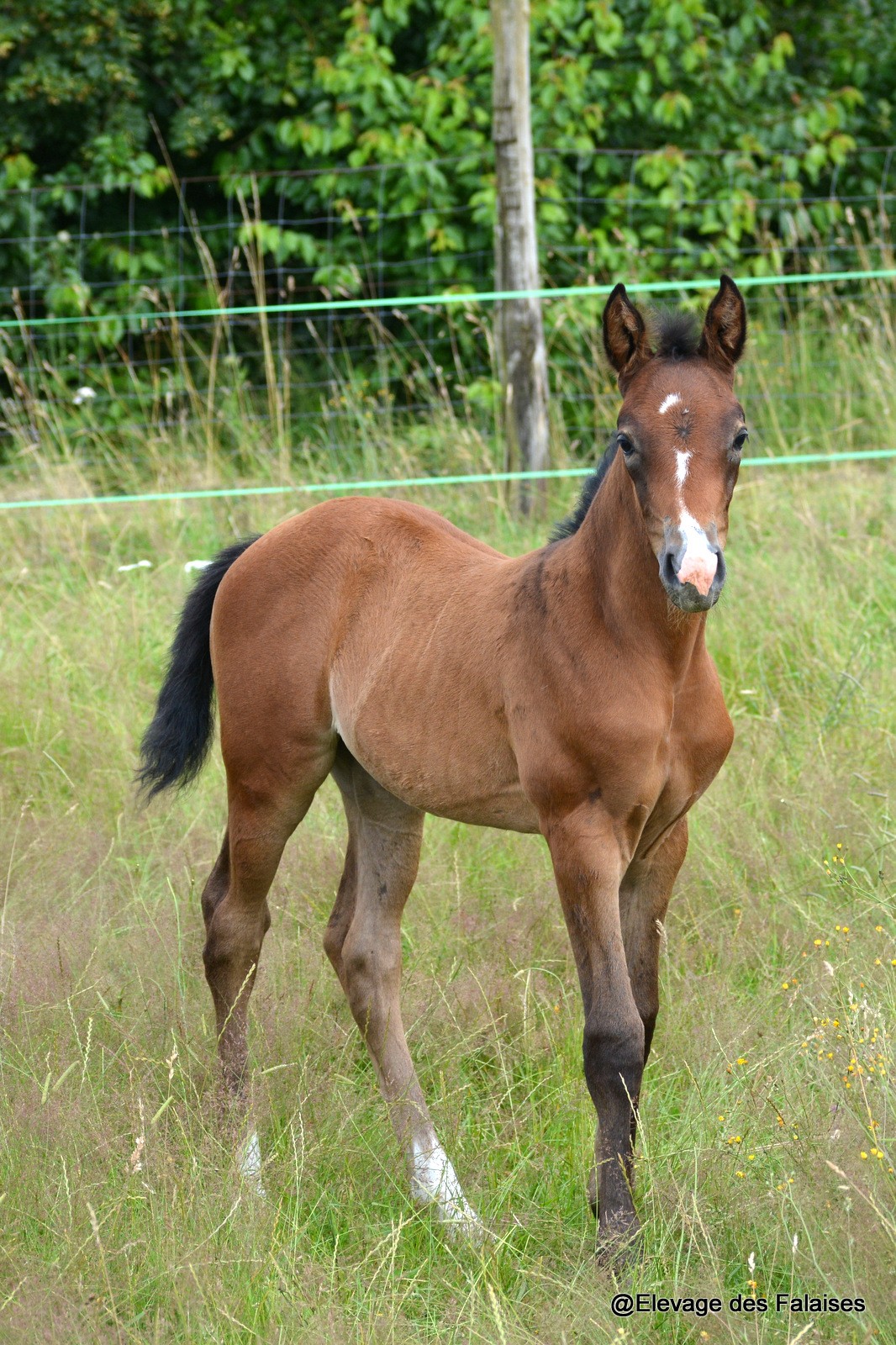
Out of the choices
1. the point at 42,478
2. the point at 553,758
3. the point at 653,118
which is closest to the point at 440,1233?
the point at 553,758

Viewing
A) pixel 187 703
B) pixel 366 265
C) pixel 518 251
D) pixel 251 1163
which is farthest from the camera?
pixel 366 265

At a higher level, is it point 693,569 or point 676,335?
point 676,335

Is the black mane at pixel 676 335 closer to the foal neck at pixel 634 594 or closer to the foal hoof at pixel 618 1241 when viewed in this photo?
the foal neck at pixel 634 594

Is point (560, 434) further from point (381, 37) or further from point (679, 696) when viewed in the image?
point (679, 696)

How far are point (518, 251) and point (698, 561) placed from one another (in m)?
4.62

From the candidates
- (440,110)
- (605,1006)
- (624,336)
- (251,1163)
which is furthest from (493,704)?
(440,110)

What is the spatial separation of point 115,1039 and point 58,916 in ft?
1.88

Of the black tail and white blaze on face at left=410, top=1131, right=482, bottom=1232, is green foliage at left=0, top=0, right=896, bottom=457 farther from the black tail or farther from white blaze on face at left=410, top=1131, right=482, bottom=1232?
white blaze on face at left=410, top=1131, right=482, bottom=1232

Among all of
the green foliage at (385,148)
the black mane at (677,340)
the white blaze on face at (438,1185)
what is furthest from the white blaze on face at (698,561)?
the green foliage at (385,148)

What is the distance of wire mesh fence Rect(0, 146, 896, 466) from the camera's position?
797 cm

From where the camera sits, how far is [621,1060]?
8.42 feet

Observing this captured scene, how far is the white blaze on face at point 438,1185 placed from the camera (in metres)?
2.71

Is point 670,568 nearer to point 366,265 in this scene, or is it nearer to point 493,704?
point 493,704

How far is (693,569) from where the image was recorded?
7.48ft
